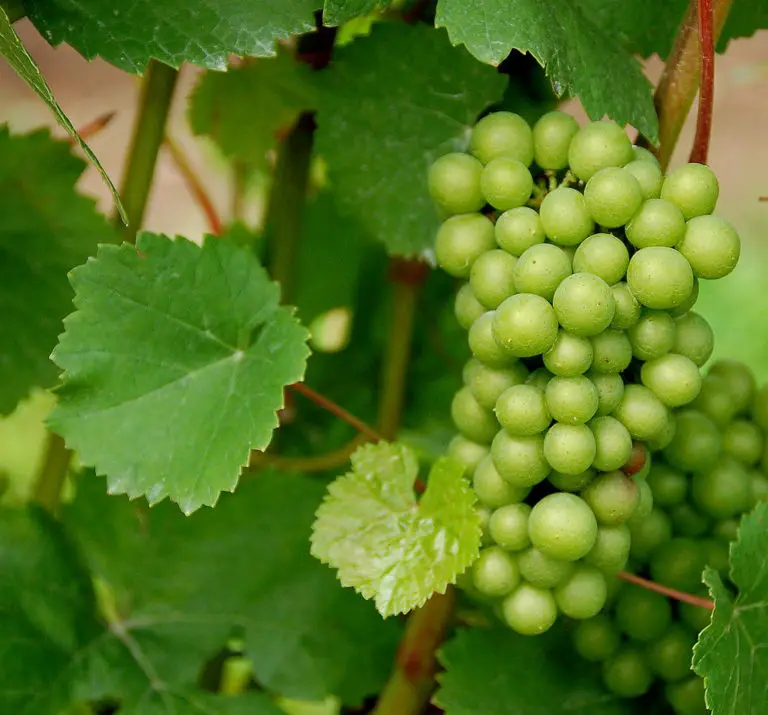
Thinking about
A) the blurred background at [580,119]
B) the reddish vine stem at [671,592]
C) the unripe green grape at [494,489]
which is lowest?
the blurred background at [580,119]

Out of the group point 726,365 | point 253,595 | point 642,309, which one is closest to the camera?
point 642,309

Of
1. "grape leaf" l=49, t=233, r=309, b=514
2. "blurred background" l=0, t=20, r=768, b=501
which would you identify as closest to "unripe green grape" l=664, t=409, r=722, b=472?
"grape leaf" l=49, t=233, r=309, b=514

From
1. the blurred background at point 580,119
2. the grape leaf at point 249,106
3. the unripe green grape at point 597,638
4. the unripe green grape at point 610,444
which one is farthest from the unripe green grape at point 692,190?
the blurred background at point 580,119

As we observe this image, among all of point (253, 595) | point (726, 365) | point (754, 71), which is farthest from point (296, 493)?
point (754, 71)

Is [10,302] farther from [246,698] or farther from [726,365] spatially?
[726,365]

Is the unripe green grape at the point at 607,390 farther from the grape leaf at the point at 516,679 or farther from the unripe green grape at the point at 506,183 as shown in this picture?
the grape leaf at the point at 516,679

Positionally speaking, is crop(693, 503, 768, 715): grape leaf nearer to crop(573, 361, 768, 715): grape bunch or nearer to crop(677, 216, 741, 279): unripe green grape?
crop(573, 361, 768, 715): grape bunch
